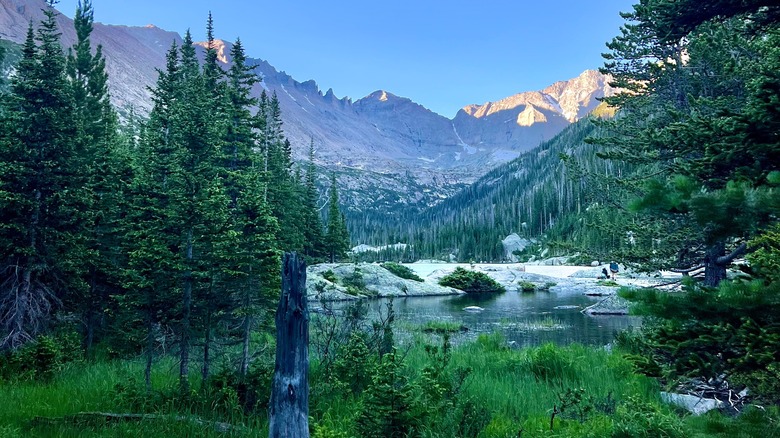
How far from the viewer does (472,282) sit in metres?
56.7

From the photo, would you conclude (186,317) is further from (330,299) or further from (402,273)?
(402,273)

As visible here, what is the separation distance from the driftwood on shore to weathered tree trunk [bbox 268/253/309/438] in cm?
209

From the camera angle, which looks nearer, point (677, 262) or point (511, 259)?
point (677, 262)

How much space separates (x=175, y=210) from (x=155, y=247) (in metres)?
1.15

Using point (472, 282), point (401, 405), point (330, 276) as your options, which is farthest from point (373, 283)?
point (401, 405)

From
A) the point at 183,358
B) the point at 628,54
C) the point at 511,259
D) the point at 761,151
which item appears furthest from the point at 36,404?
the point at 511,259

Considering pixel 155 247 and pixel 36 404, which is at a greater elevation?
pixel 155 247

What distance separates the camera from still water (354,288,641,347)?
22.1 meters

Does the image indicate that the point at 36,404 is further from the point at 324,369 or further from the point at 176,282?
the point at 324,369

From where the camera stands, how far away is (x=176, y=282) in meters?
9.23

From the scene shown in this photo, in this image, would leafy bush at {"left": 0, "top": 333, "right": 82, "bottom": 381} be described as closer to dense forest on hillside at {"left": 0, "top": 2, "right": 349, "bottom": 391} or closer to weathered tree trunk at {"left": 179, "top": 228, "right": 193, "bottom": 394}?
dense forest on hillside at {"left": 0, "top": 2, "right": 349, "bottom": 391}

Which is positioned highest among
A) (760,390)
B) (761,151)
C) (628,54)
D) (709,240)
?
(628,54)

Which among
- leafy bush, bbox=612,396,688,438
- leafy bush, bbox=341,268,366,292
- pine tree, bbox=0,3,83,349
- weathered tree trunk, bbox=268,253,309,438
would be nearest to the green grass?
weathered tree trunk, bbox=268,253,309,438

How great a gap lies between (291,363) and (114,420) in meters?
3.72
